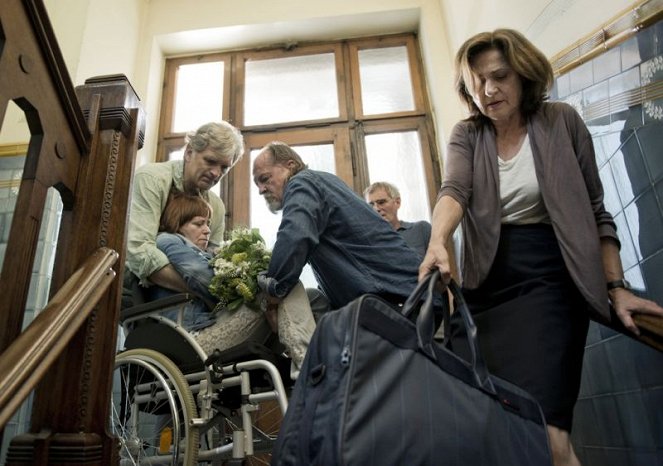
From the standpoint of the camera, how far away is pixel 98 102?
4.38ft

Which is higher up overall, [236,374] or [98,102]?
[98,102]

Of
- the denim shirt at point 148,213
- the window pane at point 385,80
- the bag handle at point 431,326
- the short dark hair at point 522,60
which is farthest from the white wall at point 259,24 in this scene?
the bag handle at point 431,326

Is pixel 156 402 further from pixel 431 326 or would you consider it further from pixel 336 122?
pixel 336 122

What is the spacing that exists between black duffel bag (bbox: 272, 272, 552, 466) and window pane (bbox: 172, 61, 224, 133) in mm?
3531

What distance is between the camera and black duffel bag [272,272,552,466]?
71 centimetres

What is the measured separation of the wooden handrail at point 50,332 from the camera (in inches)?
31.7

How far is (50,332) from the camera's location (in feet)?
3.03

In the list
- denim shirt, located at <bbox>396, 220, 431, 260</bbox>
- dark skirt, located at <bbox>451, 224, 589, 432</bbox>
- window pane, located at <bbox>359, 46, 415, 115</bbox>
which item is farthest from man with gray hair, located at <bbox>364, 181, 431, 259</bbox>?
dark skirt, located at <bbox>451, 224, 589, 432</bbox>

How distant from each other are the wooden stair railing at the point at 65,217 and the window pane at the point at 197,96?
281 centimetres

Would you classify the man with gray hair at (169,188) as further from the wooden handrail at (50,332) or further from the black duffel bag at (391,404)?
the black duffel bag at (391,404)

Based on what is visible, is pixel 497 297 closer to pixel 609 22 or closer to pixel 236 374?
pixel 236 374

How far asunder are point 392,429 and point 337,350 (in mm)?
139

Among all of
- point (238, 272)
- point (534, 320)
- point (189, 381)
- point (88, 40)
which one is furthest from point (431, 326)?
point (88, 40)

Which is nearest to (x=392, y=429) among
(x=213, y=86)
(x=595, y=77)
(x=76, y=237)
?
(x=76, y=237)
